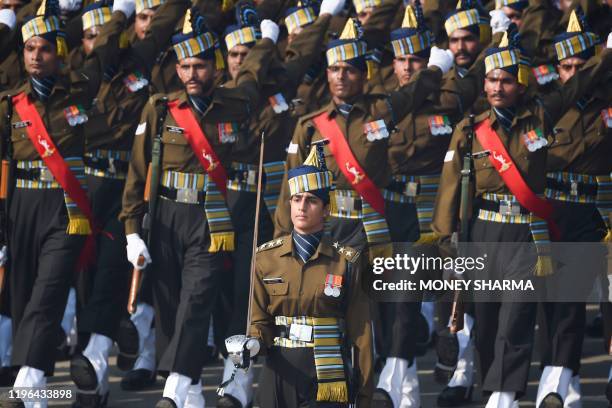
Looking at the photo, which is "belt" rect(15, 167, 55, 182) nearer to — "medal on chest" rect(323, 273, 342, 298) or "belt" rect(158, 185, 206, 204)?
"belt" rect(158, 185, 206, 204)

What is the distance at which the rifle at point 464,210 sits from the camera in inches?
470

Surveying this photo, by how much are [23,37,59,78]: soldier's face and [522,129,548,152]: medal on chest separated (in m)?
3.62

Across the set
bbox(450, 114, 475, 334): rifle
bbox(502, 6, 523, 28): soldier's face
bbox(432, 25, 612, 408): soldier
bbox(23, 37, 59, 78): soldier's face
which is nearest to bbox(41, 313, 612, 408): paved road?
bbox(432, 25, 612, 408): soldier

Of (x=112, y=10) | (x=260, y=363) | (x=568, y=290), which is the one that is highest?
(x=112, y=10)

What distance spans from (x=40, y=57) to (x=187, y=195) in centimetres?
160

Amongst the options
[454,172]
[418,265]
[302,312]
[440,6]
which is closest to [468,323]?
[418,265]

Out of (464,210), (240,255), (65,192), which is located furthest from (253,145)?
(464,210)

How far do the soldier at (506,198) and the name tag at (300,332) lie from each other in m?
2.64

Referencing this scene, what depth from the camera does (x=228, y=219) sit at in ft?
39.8

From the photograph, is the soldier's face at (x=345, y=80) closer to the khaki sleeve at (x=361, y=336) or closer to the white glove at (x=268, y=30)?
the white glove at (x=268, y=30)

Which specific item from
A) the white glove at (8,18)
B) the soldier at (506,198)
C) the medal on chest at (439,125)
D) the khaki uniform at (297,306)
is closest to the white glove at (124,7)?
the white glove at (8,18)

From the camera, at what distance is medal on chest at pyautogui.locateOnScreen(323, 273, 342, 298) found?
948 centimetres

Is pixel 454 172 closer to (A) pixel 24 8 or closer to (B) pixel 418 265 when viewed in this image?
(B) pixel 418 265

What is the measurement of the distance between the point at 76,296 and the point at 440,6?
168 inches
